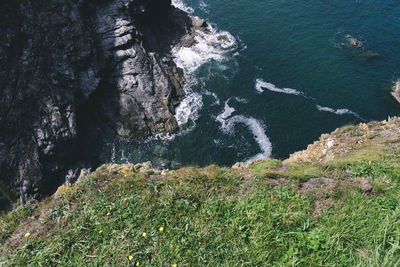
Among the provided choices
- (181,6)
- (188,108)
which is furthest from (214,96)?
(181,6)

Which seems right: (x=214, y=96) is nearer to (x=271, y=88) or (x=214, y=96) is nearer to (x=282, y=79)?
(x=271, y=88)

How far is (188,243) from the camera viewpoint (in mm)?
7766

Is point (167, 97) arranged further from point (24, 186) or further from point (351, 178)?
point (351, 178)

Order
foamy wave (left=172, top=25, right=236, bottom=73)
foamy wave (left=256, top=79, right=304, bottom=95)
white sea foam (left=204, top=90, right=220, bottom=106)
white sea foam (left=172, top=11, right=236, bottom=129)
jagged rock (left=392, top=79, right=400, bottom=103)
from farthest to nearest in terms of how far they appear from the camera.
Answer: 1. foamy wave (left=172, top=25, right=236, bottom=73)
2. foamy wave (left=256, top=79, right=304, bottom=95)
3. white sea foam (left=204, top=90, right=220, bottom=106)
4. jagged rock (left=392, top=79, right=400, bottom=103)
5. white sea foam (left=172, top=11, right=236, bottom=129)

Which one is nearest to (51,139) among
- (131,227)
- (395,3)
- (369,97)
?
(131,227)

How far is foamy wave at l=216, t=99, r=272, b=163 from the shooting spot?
25734 millimetres

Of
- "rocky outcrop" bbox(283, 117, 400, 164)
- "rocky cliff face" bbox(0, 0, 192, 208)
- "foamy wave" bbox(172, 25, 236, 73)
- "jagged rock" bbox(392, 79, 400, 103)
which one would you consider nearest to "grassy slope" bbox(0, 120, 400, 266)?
"rocky outcrop" bbox(283, 117, 400, 164)

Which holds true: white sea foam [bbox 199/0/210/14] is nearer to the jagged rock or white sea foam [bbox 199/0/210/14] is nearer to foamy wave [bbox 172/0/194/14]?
foamy wave [bbox 172/0/194/14]

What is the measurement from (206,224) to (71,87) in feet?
70.9

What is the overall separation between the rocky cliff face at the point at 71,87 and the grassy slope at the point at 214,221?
13.5 meters

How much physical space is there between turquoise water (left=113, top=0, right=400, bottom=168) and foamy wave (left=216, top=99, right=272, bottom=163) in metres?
0.11

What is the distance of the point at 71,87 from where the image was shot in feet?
79.6

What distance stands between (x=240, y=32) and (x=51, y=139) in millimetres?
30194

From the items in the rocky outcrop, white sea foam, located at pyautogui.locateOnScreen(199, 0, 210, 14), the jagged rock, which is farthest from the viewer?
white sea foam, located at pyautogui.locateOnScreen(199, 0, 210, 14)
